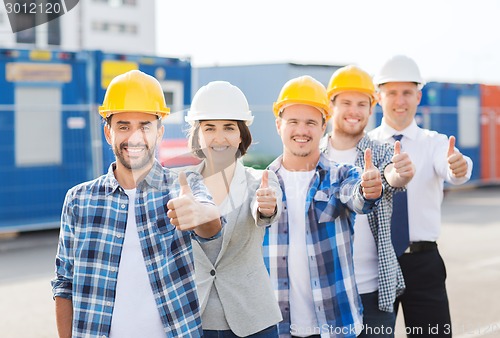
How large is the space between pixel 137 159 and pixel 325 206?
1010mm

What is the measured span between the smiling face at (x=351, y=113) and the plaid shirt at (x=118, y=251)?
1.48 meters

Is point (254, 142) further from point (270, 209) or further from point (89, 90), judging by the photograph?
point (89, 90)

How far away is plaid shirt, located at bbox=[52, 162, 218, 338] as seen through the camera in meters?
2.56

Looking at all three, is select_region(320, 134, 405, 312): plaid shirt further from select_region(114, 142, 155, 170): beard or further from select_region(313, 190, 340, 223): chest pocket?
select_region(114, 142, 155, 170): beard

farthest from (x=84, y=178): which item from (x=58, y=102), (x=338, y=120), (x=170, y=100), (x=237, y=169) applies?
(x=237, y=169)

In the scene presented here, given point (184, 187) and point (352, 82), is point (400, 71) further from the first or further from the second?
point (184, 187)

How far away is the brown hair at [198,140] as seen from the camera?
9.30 feet

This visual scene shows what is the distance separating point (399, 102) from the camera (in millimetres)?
4324

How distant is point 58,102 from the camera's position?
11.7m

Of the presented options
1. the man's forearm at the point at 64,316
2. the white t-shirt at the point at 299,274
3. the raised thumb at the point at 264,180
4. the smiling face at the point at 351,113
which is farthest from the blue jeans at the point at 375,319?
the man's forearm at the point at 64,316

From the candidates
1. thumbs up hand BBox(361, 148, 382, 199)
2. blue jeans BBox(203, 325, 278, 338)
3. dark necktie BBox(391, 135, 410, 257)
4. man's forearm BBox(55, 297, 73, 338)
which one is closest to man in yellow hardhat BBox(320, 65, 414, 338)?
dark necktie BBox(391, 135, 410, 257)

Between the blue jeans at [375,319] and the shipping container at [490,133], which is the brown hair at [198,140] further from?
the shipping container at [490,133]

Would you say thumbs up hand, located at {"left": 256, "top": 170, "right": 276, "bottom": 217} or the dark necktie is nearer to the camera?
thumbs up hand, located at {"left": 256, "top": 170, "right": 276, "bottom": 217}

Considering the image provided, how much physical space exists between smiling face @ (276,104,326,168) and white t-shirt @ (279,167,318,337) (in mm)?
164
